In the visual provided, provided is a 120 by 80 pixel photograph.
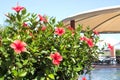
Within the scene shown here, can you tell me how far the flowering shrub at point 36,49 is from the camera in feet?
9.75

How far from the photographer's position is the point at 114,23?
30.3 feet

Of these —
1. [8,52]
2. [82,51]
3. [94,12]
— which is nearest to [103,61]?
[94,12]

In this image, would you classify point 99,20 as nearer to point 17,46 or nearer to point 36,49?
point 36,49

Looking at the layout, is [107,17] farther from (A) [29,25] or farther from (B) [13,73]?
(B) [13,73]

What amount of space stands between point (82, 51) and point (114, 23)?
476cm

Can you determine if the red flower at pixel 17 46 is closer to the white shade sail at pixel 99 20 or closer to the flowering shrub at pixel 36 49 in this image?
the flowering shrub at pixel 36 49

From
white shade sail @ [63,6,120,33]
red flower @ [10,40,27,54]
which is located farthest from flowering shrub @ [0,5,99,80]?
white shade sail @ [63,6,120,33]

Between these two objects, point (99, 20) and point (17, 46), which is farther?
point (99, 20)

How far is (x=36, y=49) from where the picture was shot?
10.9 feet

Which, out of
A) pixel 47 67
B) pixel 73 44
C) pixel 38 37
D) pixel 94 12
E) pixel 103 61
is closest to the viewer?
pixel 47 67

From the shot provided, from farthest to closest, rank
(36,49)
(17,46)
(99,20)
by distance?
(99,20)
(36,49)
(17,46)

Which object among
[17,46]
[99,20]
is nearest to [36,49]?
[17,46]

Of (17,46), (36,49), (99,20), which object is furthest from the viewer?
(99,20)

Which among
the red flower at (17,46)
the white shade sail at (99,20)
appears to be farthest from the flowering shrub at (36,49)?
the white shade sail at (99,20)
